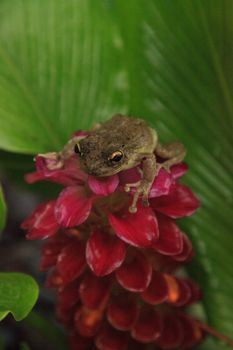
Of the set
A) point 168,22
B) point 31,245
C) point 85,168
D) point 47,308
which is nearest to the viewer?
point 85,168

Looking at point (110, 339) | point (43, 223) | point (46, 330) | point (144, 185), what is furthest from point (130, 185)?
point (46, 330)

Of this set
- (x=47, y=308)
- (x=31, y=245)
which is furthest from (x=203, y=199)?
(x=31, y=245)

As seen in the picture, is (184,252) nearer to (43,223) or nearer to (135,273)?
(135,273)

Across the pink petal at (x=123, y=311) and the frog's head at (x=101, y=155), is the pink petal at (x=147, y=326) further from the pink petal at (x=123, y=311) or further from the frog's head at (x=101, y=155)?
the frog's head at (x=101, y=155)

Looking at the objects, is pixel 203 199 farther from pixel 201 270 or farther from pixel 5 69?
pixel 5 69

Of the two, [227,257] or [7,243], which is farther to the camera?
[7,243]

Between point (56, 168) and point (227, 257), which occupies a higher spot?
point (56, 168)
